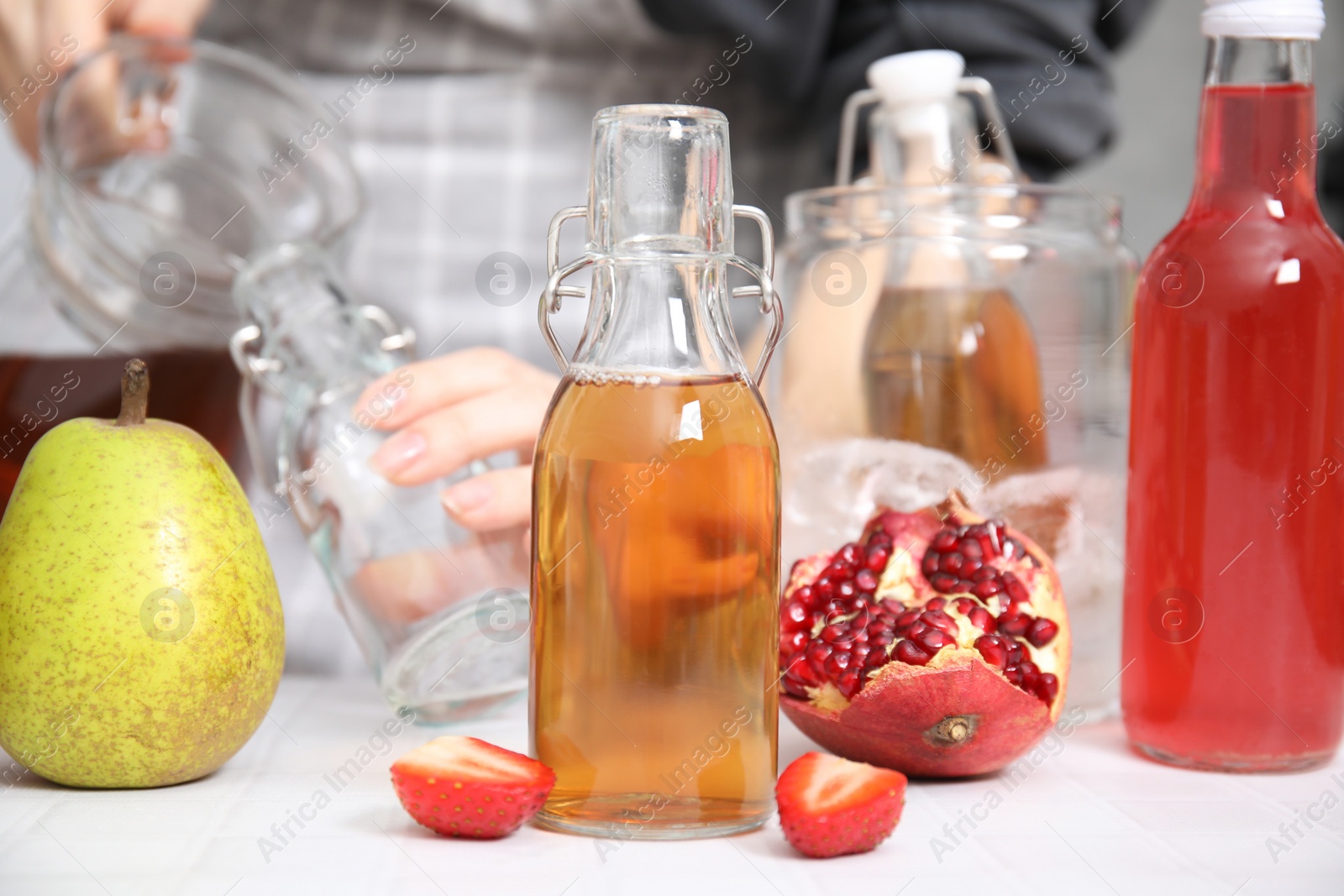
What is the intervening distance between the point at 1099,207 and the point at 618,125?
0.35 meters

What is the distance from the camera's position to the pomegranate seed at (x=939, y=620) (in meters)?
0.53

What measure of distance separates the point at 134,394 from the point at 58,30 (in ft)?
1.57

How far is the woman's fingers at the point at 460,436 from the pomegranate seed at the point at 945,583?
256 mm

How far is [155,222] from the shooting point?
0.90 meters

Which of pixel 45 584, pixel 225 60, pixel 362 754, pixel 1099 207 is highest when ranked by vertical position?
pixel 225 60

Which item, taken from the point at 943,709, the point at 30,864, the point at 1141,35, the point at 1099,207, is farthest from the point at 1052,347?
the point at 1141,35

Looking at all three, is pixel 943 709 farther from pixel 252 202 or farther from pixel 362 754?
pixel 252 202

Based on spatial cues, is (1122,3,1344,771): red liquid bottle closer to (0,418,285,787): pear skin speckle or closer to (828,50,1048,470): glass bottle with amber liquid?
(828,50,1048,470): glass bottle with amber liquid

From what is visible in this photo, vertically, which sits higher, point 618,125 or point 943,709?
point 618,125

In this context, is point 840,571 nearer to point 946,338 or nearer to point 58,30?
point 946,338

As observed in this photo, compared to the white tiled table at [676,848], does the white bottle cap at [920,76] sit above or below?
above

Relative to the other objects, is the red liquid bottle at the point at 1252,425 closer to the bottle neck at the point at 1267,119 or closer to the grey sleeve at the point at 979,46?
the bottle neck at the point at 1267,119

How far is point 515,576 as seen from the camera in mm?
676

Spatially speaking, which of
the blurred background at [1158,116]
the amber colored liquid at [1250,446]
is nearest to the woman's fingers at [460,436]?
the amber colored liquid at [1250,446]
